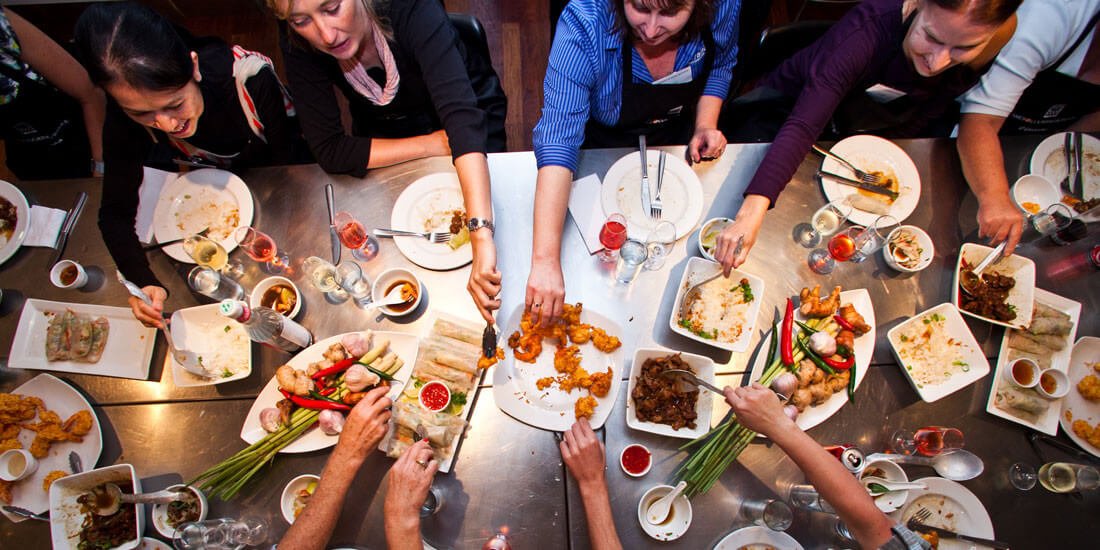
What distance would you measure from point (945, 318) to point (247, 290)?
9.86 feet

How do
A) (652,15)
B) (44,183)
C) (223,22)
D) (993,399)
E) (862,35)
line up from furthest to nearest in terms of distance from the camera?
(223,22) → (44,183) → (862,35) → (993,399) → (652,15)

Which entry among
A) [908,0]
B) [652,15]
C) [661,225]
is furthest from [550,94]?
[908,0]

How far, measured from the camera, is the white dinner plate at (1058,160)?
2.29 metres

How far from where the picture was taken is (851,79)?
2227 mm

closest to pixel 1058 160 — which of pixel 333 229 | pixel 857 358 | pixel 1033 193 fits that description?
pixel 1033 193

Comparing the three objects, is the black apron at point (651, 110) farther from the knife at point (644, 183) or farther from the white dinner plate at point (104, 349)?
the white dinner plate at point (104, 349)

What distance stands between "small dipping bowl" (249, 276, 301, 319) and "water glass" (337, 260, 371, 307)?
0.63 feet

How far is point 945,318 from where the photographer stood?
6.74 feet

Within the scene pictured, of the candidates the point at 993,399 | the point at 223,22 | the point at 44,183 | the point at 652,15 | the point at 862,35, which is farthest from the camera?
the point at 223,22

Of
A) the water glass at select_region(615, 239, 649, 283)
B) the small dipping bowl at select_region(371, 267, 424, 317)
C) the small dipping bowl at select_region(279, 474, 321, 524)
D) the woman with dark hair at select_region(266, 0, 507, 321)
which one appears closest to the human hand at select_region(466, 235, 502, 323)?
the woman with dark hair at select_region(266, 0, 507, 321)

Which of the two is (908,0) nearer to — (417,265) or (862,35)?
(862,35)

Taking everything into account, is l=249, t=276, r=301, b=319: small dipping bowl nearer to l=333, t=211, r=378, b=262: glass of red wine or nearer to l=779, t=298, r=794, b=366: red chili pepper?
l=333, t=211, r=378, b=262: glass of red wine

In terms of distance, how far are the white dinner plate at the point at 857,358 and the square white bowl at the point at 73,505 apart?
2.36 m

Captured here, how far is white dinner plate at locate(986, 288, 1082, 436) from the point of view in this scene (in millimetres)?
1946
